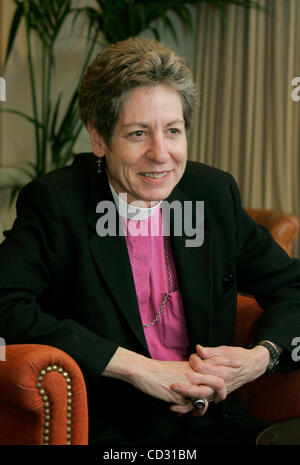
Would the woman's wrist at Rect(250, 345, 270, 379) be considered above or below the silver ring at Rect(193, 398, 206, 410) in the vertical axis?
above

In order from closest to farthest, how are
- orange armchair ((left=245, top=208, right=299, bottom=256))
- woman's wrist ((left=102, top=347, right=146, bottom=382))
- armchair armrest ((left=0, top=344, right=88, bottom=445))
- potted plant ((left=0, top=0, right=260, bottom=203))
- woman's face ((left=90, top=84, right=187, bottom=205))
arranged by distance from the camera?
armchair armrest ((left=0, top=344, right=88, bottom=445))
woman's wrist ((left=102, top=347, right=146, bottom=382))
woman's face ((left=90, top=84, right=187, bottom=205))
orange armchair ((left=245, top=208, right=299, bottom=256))
potted plant ((left=0, top=0, right=260, bottom=203))

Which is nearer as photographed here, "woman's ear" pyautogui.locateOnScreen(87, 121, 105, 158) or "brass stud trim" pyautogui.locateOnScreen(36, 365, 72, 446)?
"brass stud trim" pyautogui.locateOnScreen(36, 365, 72, 446)

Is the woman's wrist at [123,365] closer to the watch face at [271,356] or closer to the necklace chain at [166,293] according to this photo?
the necklace chain at [166,293]

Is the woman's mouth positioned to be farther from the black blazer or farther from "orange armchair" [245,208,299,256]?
"orange armchair" [245,208,299,256]

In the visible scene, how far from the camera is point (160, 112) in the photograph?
5.08 feet

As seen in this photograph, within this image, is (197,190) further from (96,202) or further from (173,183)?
(96,202)

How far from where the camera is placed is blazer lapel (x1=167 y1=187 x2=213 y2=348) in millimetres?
1675

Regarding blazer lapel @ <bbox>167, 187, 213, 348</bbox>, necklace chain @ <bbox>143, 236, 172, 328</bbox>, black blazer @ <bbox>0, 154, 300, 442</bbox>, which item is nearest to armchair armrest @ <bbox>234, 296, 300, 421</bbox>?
black blazer @ <bbox>0, 154, 300, 442</bbox>

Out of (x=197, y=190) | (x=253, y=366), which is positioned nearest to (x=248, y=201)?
(x=197, y=190)

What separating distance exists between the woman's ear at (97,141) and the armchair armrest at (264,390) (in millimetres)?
681

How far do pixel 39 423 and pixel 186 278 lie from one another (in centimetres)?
61

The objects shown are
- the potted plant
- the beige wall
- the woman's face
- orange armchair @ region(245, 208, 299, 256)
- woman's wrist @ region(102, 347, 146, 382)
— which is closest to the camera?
woman's wrist @ region(102, 347, 146, 382)

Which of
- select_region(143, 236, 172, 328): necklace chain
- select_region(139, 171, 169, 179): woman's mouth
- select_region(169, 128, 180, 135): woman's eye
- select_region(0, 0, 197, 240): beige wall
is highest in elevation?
select_region(0, 0, 197, 240): beige wall

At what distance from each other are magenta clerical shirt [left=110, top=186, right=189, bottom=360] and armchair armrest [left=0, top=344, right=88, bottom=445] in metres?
0.40
